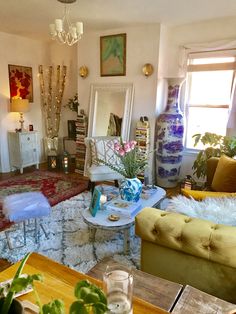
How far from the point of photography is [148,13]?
11.4ft

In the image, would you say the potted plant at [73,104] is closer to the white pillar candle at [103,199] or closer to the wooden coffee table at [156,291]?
the white pillar candle at [103,199]

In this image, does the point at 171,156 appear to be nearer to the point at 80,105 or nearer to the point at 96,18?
the point at 80,105

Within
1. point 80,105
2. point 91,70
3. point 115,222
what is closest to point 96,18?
point 91,70

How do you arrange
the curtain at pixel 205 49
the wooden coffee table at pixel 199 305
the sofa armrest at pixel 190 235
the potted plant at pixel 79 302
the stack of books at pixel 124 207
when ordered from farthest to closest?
1. the curtain at pixel 205 49
2. the stack of books at pixel 124 207
3. the sofa armrest at pixel 190 235
4. the wooden coffee table at pixel 199 305
5. the potted plant at pixel 79 302

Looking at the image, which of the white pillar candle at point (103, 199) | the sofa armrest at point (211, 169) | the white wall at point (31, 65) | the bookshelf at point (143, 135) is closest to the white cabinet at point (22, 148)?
the white wall at point (31, 65)

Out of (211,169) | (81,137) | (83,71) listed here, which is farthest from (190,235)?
(83,71)

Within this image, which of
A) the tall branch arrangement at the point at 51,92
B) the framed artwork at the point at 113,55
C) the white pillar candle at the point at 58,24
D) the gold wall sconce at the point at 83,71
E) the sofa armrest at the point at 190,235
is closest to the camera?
the sofa armrest at the point at 190,235

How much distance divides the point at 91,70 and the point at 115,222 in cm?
324

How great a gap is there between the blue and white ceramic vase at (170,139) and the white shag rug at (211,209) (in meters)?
2.46

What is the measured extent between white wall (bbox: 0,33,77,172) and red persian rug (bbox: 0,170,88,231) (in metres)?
0.79

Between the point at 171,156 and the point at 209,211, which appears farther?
the point at 171,156

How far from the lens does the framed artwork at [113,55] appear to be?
14.0 feet

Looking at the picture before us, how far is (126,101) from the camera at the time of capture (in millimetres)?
4316

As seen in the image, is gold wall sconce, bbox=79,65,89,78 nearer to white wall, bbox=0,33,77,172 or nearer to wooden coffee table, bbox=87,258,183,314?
white wall, bbox=0,33,77,172
